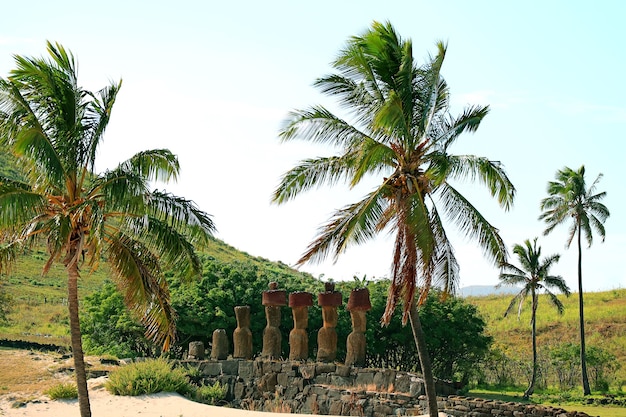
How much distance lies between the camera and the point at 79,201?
1702 centimetres

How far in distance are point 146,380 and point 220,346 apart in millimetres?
3738

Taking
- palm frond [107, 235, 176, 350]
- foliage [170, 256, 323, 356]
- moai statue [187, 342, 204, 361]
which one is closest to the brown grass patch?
moai statue [187, 342, 204, 361]

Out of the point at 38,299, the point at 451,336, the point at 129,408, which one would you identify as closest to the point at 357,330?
the point at 129,408

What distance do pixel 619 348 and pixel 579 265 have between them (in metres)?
7.03

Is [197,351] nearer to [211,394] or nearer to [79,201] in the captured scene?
[211,394]

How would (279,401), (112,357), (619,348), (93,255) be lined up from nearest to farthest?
1. (93,255)
2. (279,401)
3. (112,357)
4. (619,348)

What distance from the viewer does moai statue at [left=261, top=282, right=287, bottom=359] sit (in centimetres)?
2719

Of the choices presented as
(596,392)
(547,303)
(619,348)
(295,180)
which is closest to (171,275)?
(295,180)

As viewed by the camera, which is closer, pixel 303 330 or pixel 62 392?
pixel 62 392

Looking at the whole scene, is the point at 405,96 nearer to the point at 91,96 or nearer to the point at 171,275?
the point at 91,96

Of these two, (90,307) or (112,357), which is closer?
(112,357)

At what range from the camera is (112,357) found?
2905 centimetres

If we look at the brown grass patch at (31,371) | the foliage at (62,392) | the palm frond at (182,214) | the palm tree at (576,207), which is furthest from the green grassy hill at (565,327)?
the palm frond at (182,214)

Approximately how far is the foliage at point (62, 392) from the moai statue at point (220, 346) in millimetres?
5106
